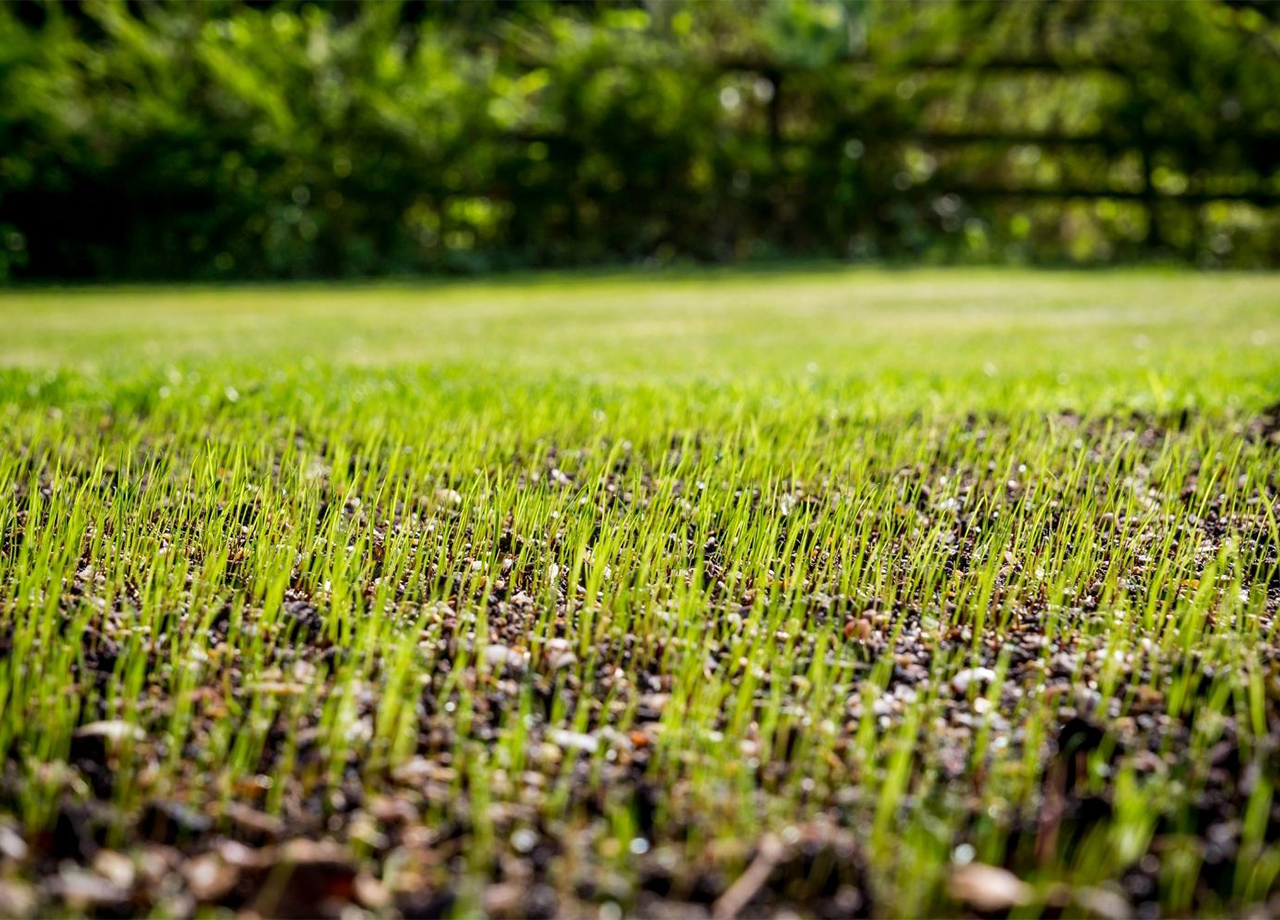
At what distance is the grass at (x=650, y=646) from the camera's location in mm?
1464

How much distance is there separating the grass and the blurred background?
8.39m

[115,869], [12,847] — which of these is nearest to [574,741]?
[115,869]

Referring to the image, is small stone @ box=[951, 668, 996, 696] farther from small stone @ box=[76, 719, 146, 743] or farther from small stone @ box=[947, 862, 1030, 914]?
small stone @ box=[76, 719, 146, 743]

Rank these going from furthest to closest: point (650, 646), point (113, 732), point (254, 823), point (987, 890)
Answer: point (650, 646), point (113, 732), point (254, 823), point (987, 890)

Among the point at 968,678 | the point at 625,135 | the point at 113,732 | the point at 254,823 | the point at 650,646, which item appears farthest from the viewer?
the point at 625,135

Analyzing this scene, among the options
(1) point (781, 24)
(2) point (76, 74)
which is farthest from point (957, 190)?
(2) point (76, 74)

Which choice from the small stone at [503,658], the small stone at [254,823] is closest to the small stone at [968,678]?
the small stone at [503,658]

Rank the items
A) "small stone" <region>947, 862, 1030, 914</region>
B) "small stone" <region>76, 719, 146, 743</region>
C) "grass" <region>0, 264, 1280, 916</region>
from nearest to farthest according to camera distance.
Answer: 1. "small stone" <region>947, 862, 1030, 914</region>
2. "grass" <region>0, 264, 1280, 916</region>
3. "small stone" <region>76, 719, 146, 743</region>

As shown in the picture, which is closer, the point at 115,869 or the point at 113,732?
the point at 115,869

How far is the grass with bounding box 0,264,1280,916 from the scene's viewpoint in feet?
4.80

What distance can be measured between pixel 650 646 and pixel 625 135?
12.6 m

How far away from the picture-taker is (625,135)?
550 inches

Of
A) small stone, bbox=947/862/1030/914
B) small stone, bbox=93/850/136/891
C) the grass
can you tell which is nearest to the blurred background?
the grass

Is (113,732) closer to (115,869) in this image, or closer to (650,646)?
(115,869)
